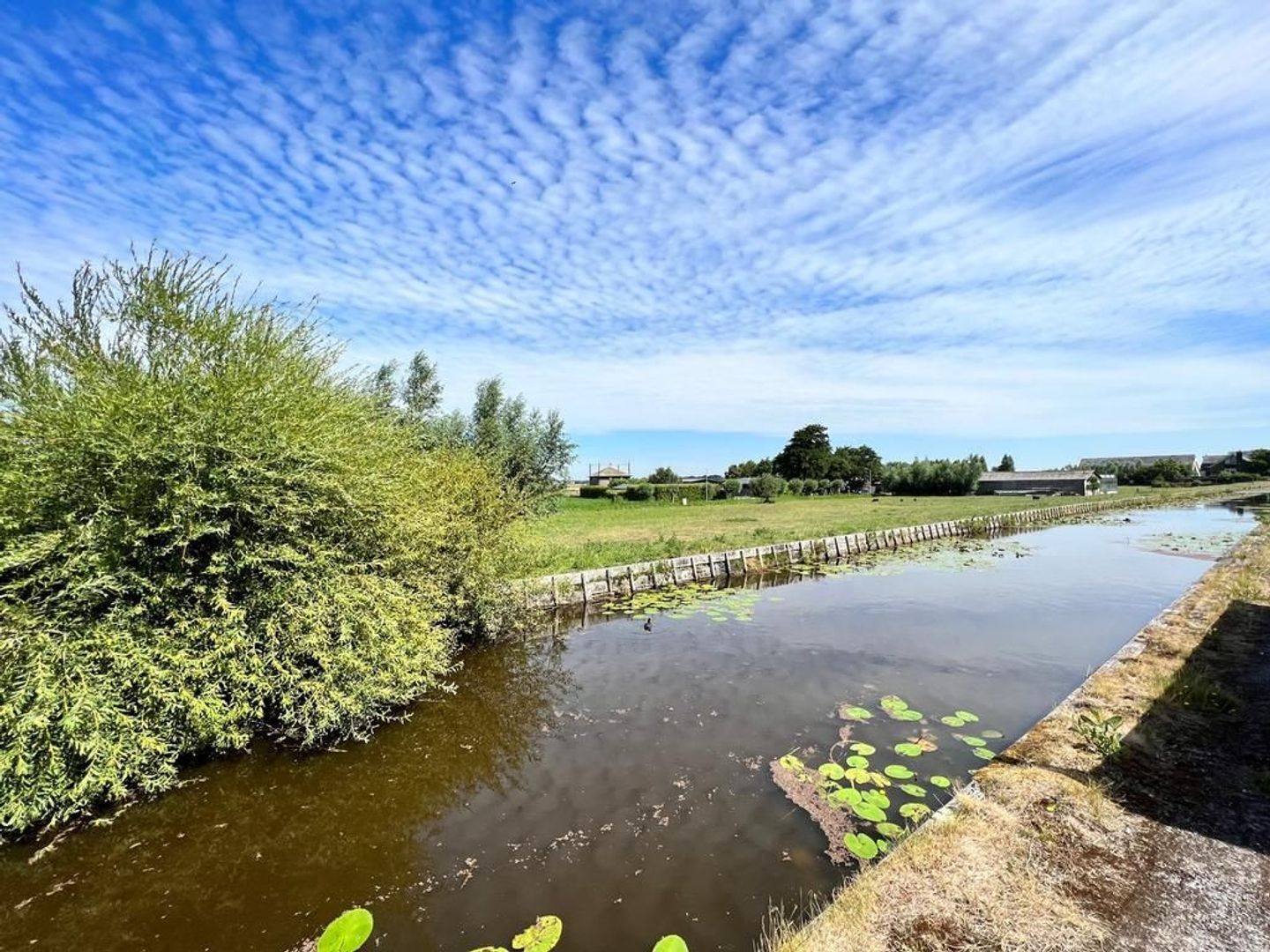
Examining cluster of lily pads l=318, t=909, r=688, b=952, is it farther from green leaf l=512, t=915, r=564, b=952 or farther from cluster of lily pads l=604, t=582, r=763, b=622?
cluster of lily pads l=604, t=582, r=763, b=622

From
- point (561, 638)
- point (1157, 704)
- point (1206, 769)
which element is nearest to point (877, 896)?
point (1206, 769)

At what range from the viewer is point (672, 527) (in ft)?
86.6

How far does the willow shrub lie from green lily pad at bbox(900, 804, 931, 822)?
4.69 m

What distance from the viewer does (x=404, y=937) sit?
11.4 ft

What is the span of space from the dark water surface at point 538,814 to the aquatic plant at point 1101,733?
0.96 meters

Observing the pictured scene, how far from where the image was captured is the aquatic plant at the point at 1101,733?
15.8ft

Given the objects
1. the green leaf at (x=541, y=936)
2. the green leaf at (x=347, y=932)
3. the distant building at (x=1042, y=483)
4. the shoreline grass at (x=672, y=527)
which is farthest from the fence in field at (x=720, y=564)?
the distant building at (x=1042, y=483)

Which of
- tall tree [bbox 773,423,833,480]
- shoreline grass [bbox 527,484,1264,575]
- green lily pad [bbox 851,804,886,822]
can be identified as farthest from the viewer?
tall tree [bbox 773,423,833,480]

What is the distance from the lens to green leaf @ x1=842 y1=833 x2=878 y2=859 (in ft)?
13.4

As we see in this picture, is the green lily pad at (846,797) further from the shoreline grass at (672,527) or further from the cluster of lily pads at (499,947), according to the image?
the shoreline grass at (672,527)

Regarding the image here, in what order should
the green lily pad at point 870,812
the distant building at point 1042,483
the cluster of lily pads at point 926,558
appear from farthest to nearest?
the distant building at point 1042,483 < the cluster of lily pads at point 926,558 < the green lily pad at point 870,812

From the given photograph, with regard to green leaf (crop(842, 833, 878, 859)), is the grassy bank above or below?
above

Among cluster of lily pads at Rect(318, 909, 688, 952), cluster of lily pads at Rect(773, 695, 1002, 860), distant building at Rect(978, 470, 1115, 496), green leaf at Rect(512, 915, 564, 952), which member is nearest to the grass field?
cluster of lily pads at Rect(773, 695, 1002, 860)

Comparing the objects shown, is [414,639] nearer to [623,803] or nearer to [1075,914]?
[623,803]
